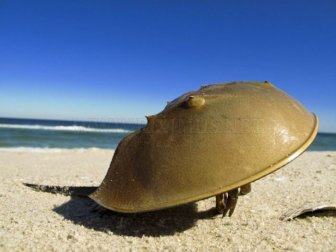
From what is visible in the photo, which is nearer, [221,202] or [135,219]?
[135,219]

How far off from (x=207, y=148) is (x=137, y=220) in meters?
0.96

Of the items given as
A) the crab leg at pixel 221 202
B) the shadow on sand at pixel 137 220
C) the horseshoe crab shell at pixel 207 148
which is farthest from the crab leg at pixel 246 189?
the horseshoe crab shell at pixel 207 148

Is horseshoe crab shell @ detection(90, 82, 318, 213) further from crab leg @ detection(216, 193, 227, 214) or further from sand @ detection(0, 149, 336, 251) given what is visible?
crab leg @ detection(216, 193, 227, 214)

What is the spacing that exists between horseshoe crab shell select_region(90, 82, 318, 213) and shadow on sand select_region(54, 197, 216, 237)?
0.98 feet

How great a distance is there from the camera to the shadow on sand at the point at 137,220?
2654mm

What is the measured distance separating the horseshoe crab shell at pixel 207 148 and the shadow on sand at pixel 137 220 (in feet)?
0.98

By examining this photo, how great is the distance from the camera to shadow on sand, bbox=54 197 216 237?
2654 millimetres

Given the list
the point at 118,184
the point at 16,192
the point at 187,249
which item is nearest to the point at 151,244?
the point at 187,249

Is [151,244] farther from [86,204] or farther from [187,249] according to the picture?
[86,204]

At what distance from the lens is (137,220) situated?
9.24 feet

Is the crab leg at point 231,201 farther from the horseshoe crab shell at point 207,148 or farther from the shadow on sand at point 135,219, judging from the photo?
the horseshoe crab shell at point 207,148

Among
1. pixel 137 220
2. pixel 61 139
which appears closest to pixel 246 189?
pixel 137 220

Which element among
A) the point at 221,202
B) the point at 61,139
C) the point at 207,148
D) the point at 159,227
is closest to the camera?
the point at 207,148

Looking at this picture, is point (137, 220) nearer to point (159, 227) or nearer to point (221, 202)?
point (159, 227)
